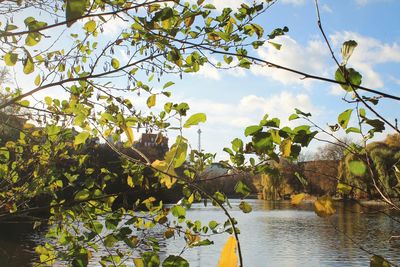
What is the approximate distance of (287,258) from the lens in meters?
15.8

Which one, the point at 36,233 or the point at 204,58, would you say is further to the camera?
the point at 36,233

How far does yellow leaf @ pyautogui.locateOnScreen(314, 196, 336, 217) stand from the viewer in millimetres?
1018

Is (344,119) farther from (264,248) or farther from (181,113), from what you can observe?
(264,248)

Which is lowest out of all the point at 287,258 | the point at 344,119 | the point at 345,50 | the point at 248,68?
the point at 287,258

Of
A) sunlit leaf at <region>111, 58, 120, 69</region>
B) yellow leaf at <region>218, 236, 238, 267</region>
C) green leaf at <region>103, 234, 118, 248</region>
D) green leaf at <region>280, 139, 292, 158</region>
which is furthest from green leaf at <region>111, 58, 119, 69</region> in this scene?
yellow leaf at <region>218, 236, 238, 267</region>

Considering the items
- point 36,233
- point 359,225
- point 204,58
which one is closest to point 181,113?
point 204,58

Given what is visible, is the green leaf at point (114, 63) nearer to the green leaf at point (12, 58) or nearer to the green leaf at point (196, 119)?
the green leaf at point (12, 58)

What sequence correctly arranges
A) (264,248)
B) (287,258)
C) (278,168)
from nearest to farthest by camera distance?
(278,168), (287,258), (264,248)

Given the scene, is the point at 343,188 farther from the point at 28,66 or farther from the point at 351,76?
the point at 28,66

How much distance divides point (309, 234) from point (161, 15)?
2226cm

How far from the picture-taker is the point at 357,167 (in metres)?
0.96

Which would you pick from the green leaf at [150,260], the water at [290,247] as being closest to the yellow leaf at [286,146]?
the green leaf at [150,260]

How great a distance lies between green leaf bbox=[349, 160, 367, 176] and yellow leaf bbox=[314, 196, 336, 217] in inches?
3.8

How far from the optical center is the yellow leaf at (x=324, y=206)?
102 cm
